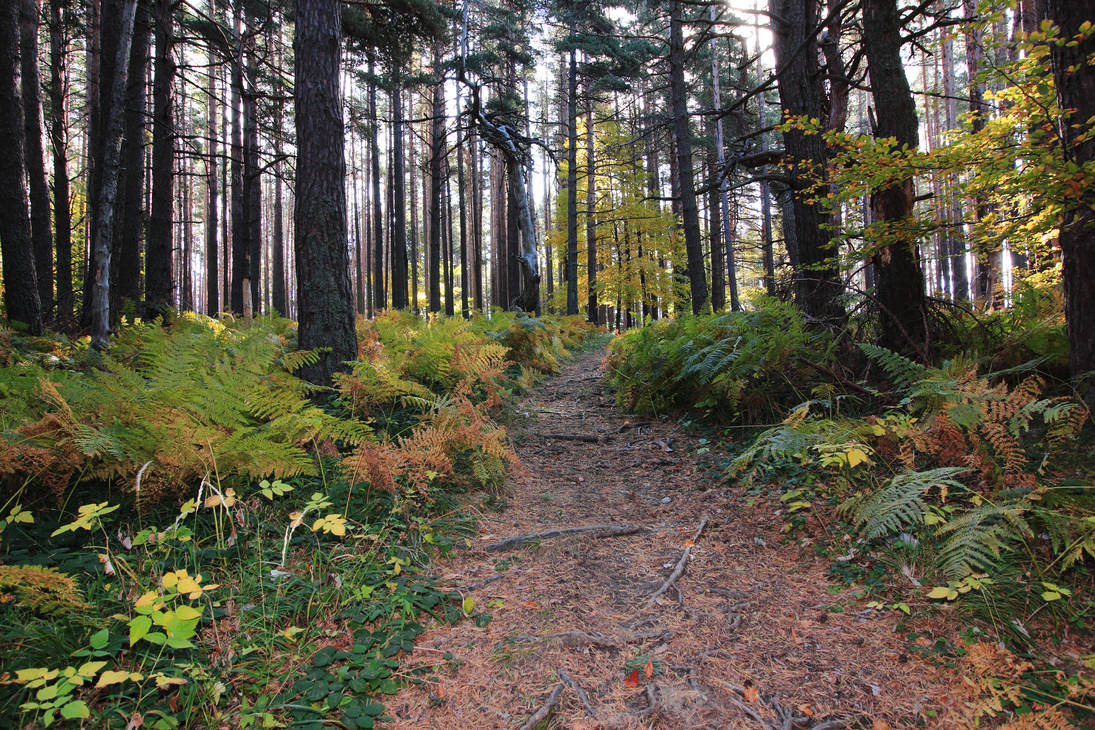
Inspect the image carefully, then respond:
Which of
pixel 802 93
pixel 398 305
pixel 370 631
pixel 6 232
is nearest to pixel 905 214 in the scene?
pixel 802 93

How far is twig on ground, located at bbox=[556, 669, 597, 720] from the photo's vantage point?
189 centimetres

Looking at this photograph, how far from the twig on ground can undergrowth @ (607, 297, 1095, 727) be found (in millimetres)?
1296

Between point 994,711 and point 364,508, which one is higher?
point 364,508

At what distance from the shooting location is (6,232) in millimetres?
6188

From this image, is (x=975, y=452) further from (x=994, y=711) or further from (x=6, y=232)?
(x=6, y=232)

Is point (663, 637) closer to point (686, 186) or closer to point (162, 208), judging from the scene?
point (162, 208)

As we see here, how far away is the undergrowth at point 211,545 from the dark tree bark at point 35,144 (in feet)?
19.9

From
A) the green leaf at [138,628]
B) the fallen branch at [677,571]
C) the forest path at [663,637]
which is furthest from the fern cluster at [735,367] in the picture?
the green leaf at [138,628]

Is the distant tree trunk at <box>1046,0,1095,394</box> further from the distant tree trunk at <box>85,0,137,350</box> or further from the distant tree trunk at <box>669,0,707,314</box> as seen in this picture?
the distant tree trunk at <box>85,0,137,350</box>

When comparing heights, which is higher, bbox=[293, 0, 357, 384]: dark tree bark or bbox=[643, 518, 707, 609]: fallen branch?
bbox=[293, 0, 357, 384]: dark tree bark

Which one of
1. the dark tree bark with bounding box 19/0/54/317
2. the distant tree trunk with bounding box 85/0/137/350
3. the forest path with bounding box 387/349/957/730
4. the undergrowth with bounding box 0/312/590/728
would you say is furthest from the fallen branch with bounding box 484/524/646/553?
the dark tree bark with bounding box 19/0/54/317

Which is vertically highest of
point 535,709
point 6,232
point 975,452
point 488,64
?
point 488,64

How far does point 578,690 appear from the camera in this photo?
78.1 inches

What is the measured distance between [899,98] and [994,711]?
182 inches
